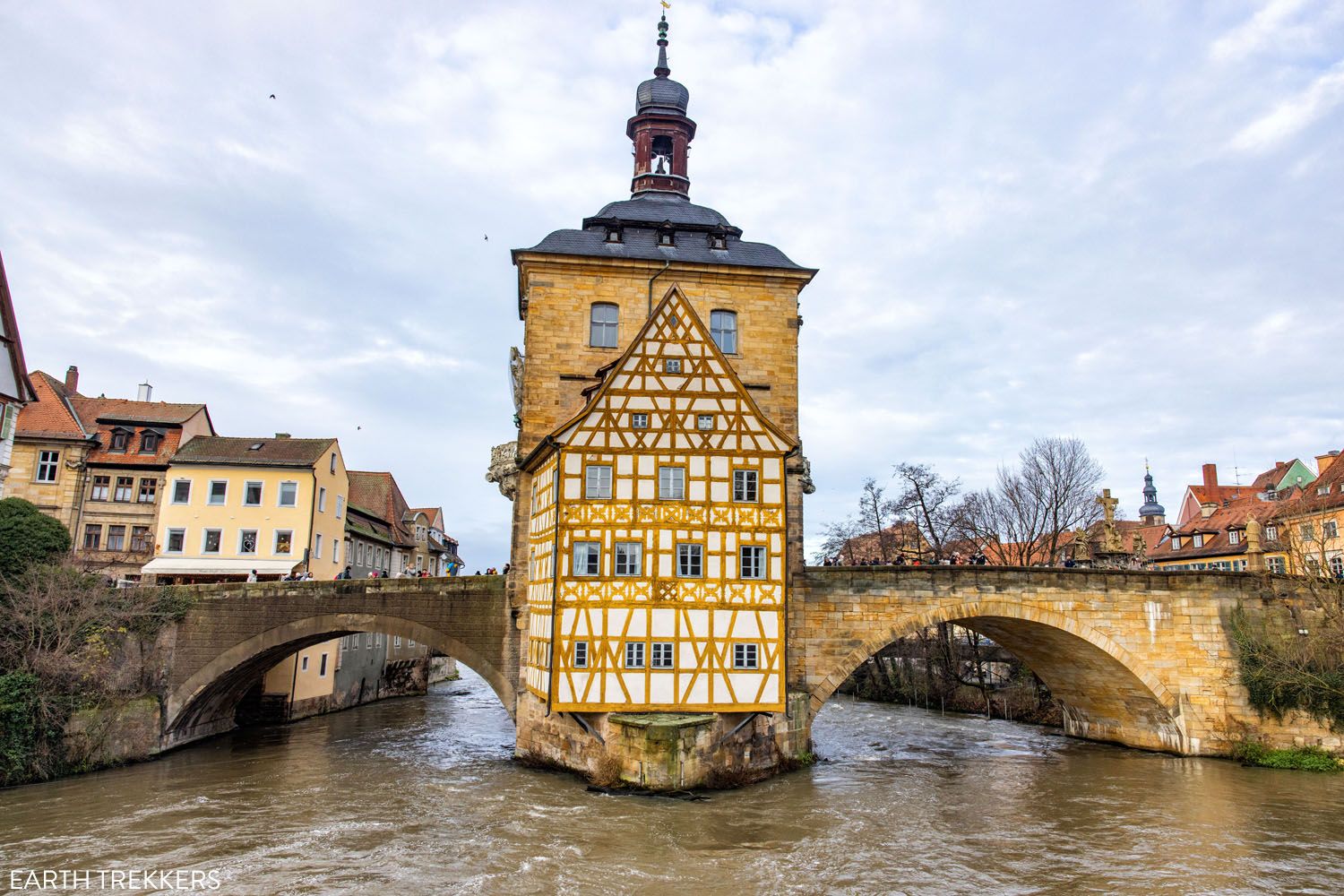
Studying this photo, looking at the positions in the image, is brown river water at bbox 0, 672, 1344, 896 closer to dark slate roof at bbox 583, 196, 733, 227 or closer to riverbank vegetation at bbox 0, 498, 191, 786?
riverbank vegetation at bbox 0, 498, 191, 786

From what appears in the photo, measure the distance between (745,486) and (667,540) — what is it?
2128 millimetres

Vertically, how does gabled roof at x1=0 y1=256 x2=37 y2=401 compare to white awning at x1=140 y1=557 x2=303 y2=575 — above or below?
above

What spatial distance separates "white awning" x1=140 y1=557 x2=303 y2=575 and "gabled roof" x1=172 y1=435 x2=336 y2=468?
10.3 feet

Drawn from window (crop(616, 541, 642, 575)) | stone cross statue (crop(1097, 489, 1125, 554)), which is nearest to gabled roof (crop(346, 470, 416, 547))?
window (crop(616, 541, 642, 575))

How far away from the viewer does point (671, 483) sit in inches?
755

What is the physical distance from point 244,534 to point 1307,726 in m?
30.5

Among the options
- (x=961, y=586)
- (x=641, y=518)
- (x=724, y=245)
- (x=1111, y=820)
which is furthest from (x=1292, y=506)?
(x=641, y=518)

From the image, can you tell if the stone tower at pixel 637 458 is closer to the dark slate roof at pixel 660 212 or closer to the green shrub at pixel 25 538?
the dark slate roof at pixel 660 212

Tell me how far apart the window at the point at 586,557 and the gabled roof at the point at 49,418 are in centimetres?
1970

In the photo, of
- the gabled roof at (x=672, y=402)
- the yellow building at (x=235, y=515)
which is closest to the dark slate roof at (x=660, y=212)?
the gabled roof at (x=672, y=402)

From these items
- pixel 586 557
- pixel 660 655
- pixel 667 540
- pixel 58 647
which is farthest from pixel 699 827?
pixel 58 647

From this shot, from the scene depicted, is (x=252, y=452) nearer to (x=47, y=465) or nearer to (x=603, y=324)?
(x=47, y=465)

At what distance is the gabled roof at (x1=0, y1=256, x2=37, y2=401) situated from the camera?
68.7ft

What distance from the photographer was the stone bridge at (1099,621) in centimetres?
2169
